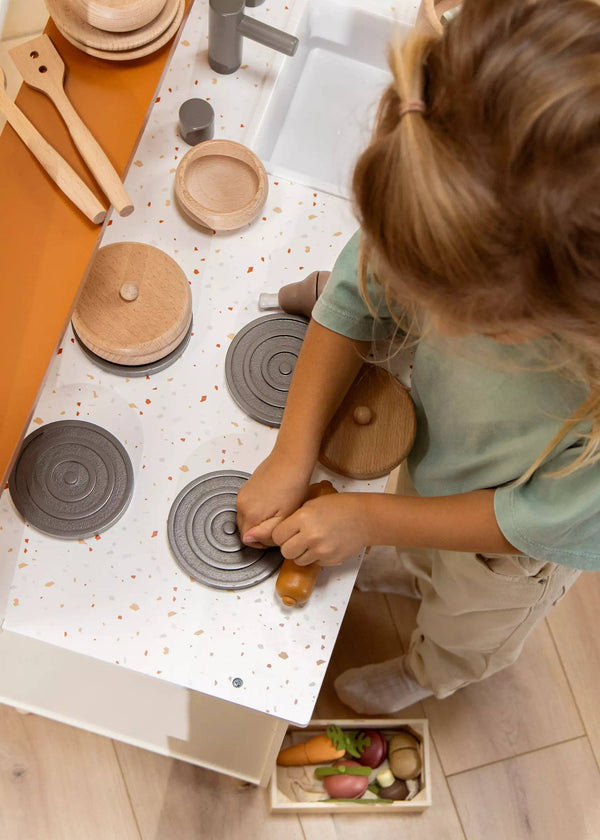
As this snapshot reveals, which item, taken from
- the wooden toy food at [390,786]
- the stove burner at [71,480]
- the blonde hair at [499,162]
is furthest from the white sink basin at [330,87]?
the wooden toy food at [390,786]

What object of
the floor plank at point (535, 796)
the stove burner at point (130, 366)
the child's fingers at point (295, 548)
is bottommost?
the floor plank at point (535, 796)

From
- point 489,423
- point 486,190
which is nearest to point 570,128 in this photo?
point 486,190

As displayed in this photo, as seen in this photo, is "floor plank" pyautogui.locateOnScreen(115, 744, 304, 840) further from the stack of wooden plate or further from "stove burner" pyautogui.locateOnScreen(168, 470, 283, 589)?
the stack of wooden plate

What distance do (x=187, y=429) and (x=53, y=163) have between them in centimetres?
Answer: 29

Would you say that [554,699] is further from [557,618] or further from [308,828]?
[308,828]

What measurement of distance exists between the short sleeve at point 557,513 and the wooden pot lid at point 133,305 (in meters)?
0.37

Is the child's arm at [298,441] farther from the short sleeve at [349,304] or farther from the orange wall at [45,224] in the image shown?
the orange wall at [45,224]

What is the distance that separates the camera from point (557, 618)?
1.57m

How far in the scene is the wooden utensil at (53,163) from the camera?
749 mm

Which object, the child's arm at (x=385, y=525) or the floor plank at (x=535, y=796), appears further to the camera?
the floor plank at (x=535, y=796)

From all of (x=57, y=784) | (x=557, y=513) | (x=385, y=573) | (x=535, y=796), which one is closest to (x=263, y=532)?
(x=557, y=513)

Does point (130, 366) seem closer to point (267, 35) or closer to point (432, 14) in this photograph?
point (267, 35)

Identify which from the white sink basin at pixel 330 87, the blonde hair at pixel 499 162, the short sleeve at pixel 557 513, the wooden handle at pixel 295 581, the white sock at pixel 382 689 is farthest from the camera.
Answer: the white sock at pixel 382 689

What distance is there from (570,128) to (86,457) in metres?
0.56
